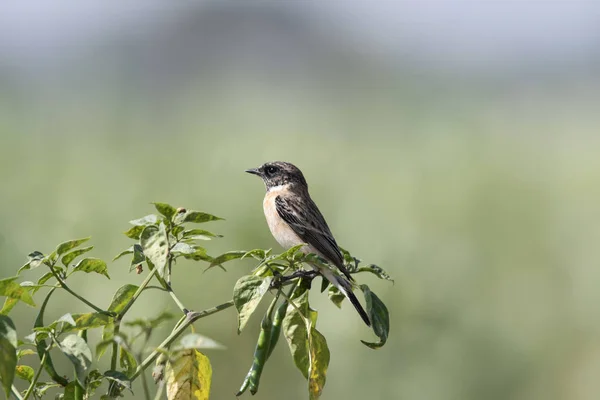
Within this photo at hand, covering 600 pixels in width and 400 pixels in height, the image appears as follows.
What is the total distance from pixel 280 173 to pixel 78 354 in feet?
16.4

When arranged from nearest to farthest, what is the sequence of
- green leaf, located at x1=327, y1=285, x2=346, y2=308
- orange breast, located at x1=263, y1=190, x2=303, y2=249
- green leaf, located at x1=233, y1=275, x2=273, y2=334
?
green leaf, located at x1=233, y1=275, x2=273, y2=334 < green leaf, located at x1=327, y1=285, x2=346, y2=308 < orange breast, located at x1=263, y1=190, x2=303, y2=249

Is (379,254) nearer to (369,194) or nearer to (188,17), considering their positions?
(369,194)

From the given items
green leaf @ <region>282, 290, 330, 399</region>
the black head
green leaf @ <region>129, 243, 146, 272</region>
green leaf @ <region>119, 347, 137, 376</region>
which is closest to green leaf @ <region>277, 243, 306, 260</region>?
green leaf @ <region>282, 290, 330, 399</region>

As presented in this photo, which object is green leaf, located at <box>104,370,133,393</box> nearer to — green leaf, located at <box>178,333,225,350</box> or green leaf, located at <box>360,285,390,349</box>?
green leaf, located at <box>178,333,225,350</box>

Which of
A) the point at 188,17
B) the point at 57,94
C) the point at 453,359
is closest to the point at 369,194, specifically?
the point at 453,359

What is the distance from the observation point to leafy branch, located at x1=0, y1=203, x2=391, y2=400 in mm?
2104

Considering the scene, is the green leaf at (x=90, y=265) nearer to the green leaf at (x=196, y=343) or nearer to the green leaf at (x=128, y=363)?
the green leaf at (x=128, y=363)

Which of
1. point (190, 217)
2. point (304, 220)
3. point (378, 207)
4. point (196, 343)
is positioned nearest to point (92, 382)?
point (190, 217)

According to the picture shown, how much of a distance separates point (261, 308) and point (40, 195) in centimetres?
526

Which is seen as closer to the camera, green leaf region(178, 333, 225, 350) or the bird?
green leaf region(178, 333, 225, 350)

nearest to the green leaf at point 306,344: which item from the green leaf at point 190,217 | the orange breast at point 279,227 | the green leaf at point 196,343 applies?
the green leaf at point 190,217

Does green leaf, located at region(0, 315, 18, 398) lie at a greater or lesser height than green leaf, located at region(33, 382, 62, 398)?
greater

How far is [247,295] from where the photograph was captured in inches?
92.1

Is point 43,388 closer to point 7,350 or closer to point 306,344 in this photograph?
point 7,350
